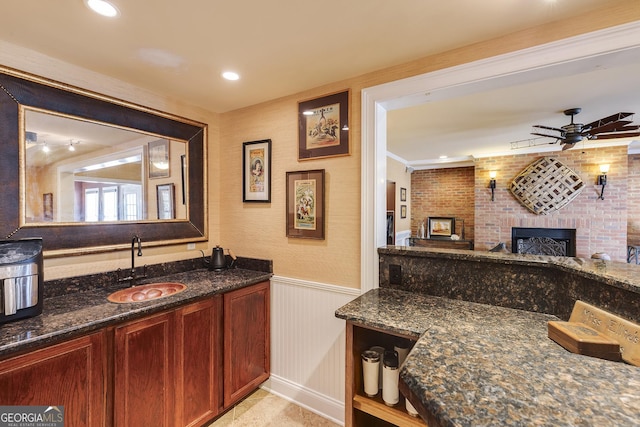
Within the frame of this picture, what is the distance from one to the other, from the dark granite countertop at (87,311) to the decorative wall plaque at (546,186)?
5116 millimetres

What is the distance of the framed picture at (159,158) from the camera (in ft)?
7.12

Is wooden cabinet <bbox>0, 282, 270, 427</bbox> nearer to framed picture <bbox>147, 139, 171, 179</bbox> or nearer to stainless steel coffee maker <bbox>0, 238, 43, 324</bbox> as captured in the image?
stainless steel coffee maker <bbox>0, 238, 43, 324</bbox>

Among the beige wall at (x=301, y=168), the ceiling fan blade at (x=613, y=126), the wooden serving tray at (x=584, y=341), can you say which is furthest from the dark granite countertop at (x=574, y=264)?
the ceiling fan blade at (x=613, y=126)

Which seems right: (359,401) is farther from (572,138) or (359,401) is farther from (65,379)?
(572,138)

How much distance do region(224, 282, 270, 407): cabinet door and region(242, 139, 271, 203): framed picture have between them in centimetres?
75

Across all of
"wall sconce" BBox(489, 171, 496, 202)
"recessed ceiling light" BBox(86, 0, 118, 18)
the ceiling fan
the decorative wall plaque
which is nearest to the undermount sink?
"recessed ceiling light" BBox(86, 0, 118, 18)

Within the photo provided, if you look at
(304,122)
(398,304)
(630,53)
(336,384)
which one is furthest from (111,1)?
(336,384)

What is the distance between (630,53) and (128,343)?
280 centimetres

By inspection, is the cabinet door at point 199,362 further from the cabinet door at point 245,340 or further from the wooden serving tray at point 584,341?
the wooden serving tray at point 584,341

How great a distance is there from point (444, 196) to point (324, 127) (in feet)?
17.8

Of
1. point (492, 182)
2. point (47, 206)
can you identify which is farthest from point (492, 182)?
point (47, 206)

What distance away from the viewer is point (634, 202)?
5.01 m

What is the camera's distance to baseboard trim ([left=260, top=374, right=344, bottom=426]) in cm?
200

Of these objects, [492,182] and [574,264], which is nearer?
[574,264]
